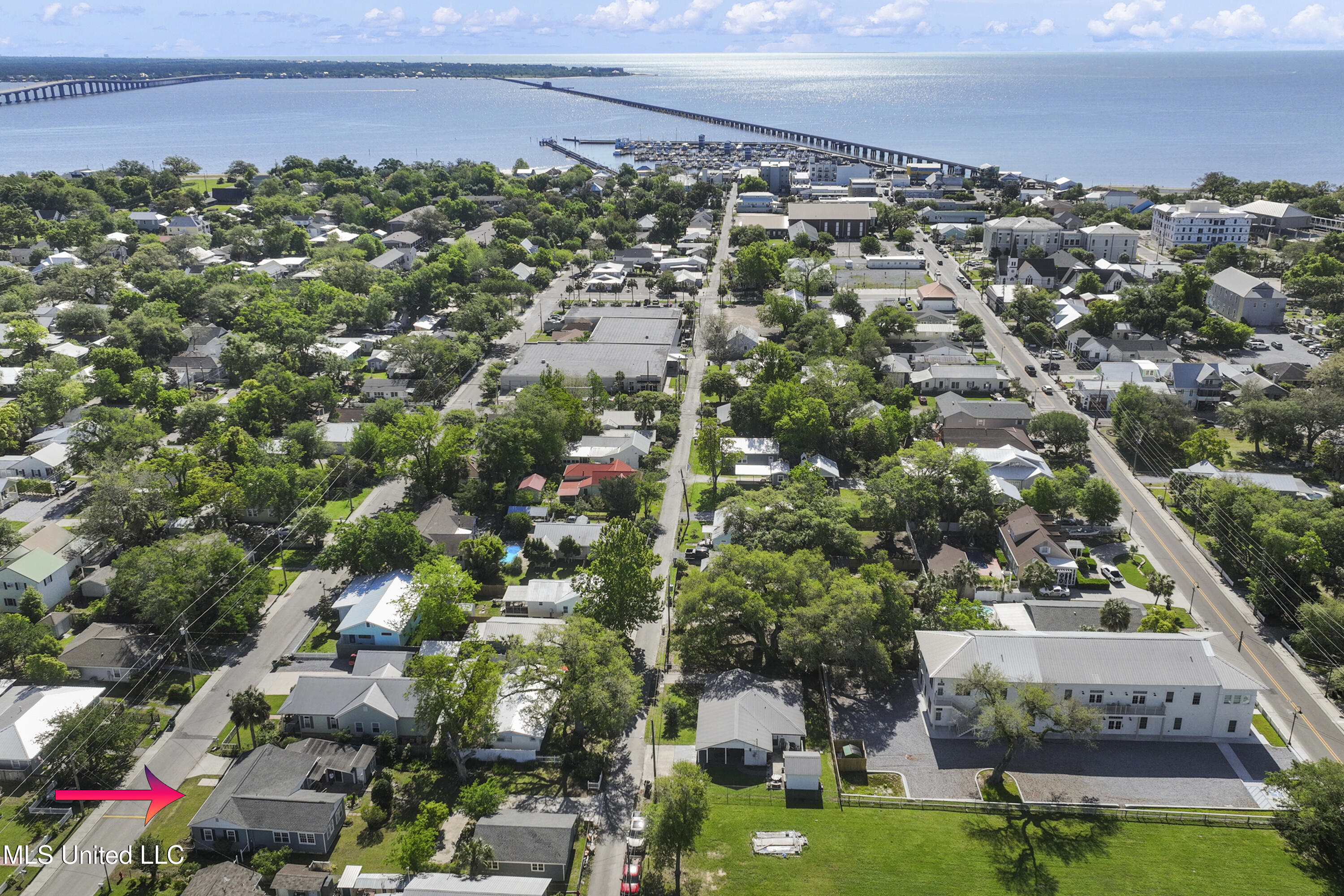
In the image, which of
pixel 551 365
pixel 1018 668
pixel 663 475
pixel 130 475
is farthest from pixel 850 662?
pixel 551 365

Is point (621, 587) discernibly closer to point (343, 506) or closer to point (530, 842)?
point (530, 842)

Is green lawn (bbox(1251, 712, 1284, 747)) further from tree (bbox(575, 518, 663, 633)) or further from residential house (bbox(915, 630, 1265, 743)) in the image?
tree (bbox(575, 518, 663, 633))

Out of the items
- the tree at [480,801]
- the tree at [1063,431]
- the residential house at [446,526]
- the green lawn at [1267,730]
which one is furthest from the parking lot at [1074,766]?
the tree at [1063,431]

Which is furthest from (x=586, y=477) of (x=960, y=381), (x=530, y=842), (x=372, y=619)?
(x=960, y=381)

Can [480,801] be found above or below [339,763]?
above

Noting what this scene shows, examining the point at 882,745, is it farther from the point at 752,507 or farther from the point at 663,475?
the point at 663,475

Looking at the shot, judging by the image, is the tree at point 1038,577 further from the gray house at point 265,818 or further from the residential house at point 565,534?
the gray house at point 265,818

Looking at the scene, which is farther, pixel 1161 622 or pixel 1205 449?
pixel 1205 449
